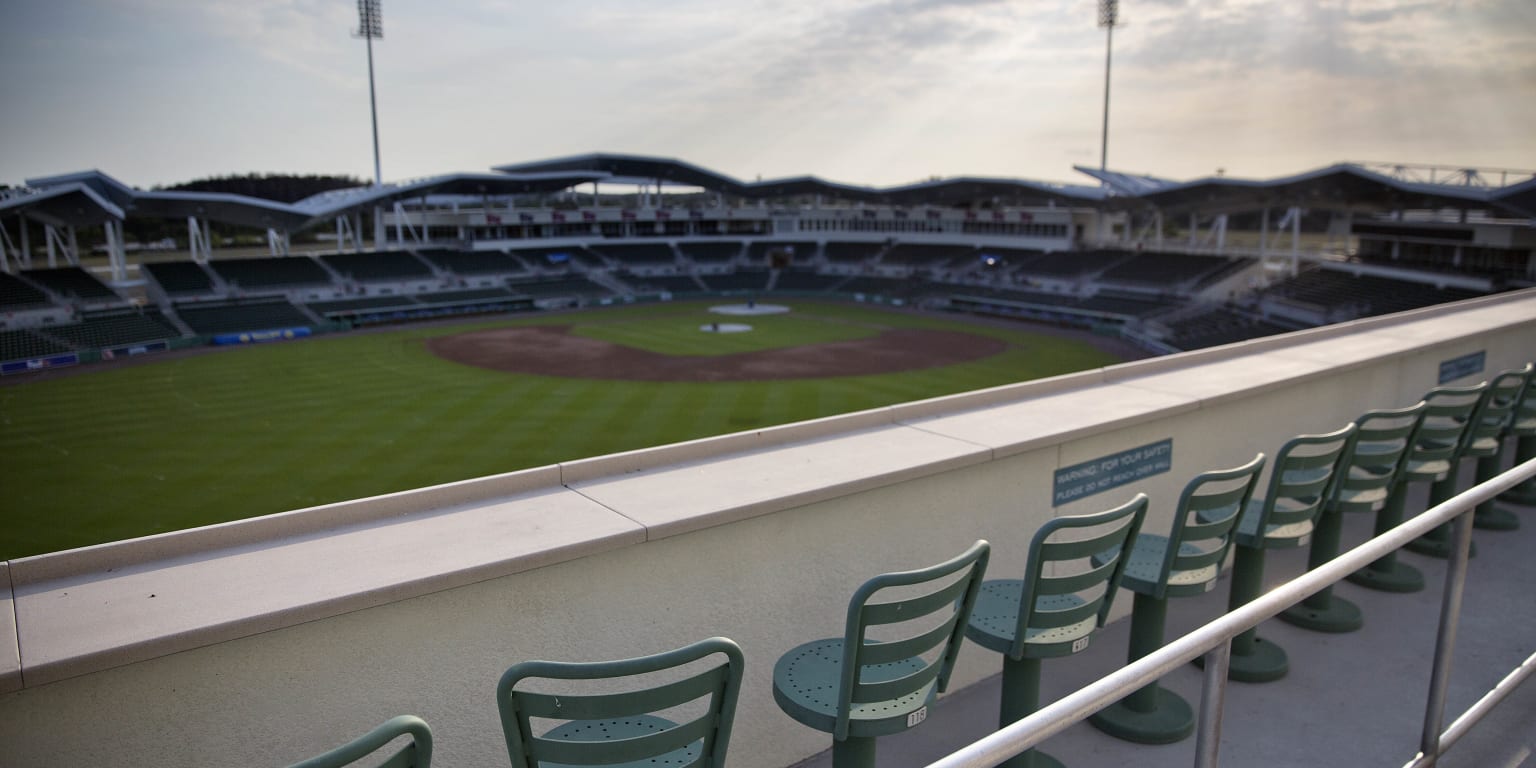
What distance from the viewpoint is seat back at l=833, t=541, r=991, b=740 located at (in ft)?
9.75

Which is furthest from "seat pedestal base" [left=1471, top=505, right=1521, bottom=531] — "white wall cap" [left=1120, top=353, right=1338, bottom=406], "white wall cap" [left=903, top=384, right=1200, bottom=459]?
"white wall cap" [left=903, top=384, right=1200, bottom=459]

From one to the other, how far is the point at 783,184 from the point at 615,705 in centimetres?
6539

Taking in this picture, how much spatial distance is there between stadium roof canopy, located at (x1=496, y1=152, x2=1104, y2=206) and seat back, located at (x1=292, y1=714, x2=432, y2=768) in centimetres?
5688

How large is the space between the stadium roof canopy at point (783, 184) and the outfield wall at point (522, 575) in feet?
174

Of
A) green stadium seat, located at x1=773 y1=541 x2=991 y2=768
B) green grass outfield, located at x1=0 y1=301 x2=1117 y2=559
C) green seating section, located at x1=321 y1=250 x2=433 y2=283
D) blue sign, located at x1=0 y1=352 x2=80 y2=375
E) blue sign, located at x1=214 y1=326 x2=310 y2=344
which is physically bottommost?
green grass outfield, located at x1=0 y1=301 x2=1117 y2=559

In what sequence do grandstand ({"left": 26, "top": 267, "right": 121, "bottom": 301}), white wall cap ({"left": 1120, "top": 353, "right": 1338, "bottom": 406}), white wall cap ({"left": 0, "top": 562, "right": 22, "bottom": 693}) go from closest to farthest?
white wall cap ({"left": 0, "top": 562, "right": 22, "bottom": 693}), white wall cap ({"left": 1120, "top": 353, "right": 1338, "bottom": 406}), grandstand ({"left": 26, "top": 267, "right": 121, "bottom": 301})

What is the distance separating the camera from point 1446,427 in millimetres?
5977

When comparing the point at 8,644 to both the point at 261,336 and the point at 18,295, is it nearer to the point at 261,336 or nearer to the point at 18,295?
the point at 261,336

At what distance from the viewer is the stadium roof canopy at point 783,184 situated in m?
58.6

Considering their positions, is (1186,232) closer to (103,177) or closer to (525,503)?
(103,177)

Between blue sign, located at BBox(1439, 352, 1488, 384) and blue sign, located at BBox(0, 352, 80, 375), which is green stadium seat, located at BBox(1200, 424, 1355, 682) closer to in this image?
blue sign, located at BBox(1439, 352, 1488, 384)

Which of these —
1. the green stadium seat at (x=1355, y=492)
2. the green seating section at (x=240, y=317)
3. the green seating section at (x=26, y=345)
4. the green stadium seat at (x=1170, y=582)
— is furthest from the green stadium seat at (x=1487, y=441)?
the green seating section at (x=240, y=317)

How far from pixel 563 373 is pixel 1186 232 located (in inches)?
2490

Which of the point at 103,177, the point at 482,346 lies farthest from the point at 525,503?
the point at 103,177
